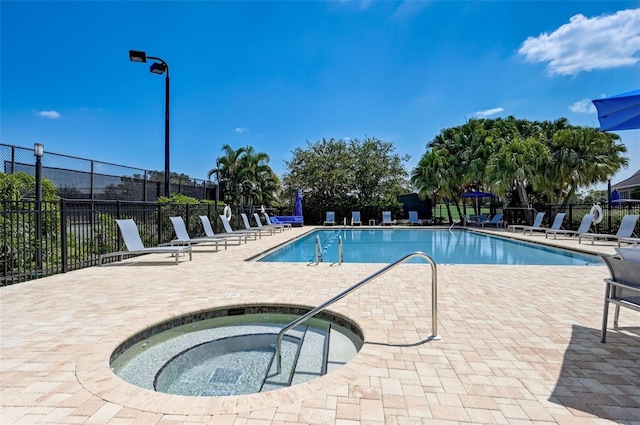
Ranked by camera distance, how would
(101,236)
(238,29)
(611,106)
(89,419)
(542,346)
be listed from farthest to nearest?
(238,29) → (101,236) → (611,106) → (542,346) → (89,419)

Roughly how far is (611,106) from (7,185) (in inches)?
371

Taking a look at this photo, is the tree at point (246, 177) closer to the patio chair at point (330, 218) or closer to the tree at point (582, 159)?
the patio chair at point (330, 218)

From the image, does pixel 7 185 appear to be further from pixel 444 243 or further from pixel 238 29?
pixel 444 243

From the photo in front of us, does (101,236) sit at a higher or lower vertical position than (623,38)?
lower

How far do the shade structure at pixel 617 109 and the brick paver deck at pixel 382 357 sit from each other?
78.7 inches

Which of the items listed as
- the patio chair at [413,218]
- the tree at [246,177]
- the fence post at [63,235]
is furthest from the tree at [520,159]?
the fence post at [63,235]

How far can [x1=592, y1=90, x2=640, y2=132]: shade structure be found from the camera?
3.11m

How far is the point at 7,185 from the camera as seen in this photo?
659cm

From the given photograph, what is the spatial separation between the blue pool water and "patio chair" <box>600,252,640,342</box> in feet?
19.9

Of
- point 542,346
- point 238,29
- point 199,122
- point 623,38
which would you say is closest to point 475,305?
point 542,346

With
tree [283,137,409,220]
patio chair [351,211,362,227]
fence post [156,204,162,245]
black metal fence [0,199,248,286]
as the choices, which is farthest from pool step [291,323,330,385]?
tree [283,137,409,220]

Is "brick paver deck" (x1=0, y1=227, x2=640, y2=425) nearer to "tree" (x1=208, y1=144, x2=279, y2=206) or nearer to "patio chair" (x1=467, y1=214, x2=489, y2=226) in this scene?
"patio chair" (x1=467, y1=214, x2=489, y2=226)

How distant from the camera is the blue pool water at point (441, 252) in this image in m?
9.34

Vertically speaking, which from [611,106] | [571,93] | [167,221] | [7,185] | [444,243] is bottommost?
[444,243]
